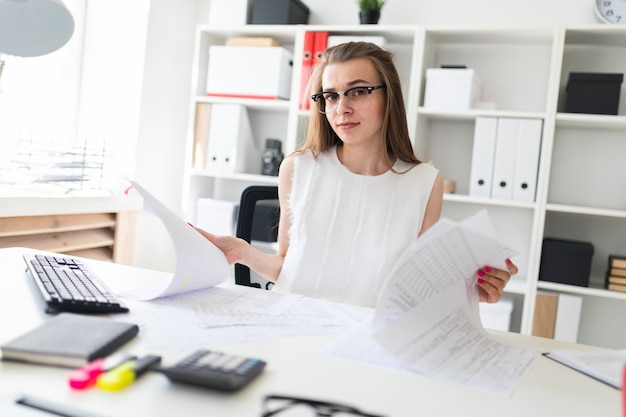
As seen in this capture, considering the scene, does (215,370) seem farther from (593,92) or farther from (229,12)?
(229,12)

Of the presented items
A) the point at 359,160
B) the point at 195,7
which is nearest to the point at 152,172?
the point at 195,7

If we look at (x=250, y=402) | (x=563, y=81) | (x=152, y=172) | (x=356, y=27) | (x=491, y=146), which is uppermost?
(x=356, y=27)

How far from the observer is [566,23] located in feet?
8.39

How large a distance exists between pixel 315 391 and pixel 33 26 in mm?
1298

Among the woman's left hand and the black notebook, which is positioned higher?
the woman's left hand

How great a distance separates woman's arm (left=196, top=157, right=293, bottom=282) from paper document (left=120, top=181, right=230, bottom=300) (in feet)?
0.43

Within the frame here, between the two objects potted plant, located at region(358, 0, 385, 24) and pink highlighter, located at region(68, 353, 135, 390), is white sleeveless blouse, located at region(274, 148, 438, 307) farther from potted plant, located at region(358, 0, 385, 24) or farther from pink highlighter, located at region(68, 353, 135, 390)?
potted plant, located at region(358, 0, 385, 24)

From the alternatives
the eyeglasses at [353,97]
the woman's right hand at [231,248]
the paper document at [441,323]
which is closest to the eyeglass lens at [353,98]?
the eyeglasses at [353,97]

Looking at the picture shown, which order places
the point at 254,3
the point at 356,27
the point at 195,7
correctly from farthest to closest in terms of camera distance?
1. the point at 195,7
2. the point at 254,3
3. the point at 356,27

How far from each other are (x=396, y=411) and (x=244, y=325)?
1.07 ft

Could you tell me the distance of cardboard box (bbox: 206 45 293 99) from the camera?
110 inches

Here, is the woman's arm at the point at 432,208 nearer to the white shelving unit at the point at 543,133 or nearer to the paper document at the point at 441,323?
the paper document at the point at 441,323

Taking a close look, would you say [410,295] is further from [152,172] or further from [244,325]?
[152,172]

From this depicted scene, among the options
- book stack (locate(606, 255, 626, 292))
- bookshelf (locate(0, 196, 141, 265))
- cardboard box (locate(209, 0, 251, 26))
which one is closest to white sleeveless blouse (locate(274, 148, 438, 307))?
bookshelf (locate(0, 196, 141, 265))
